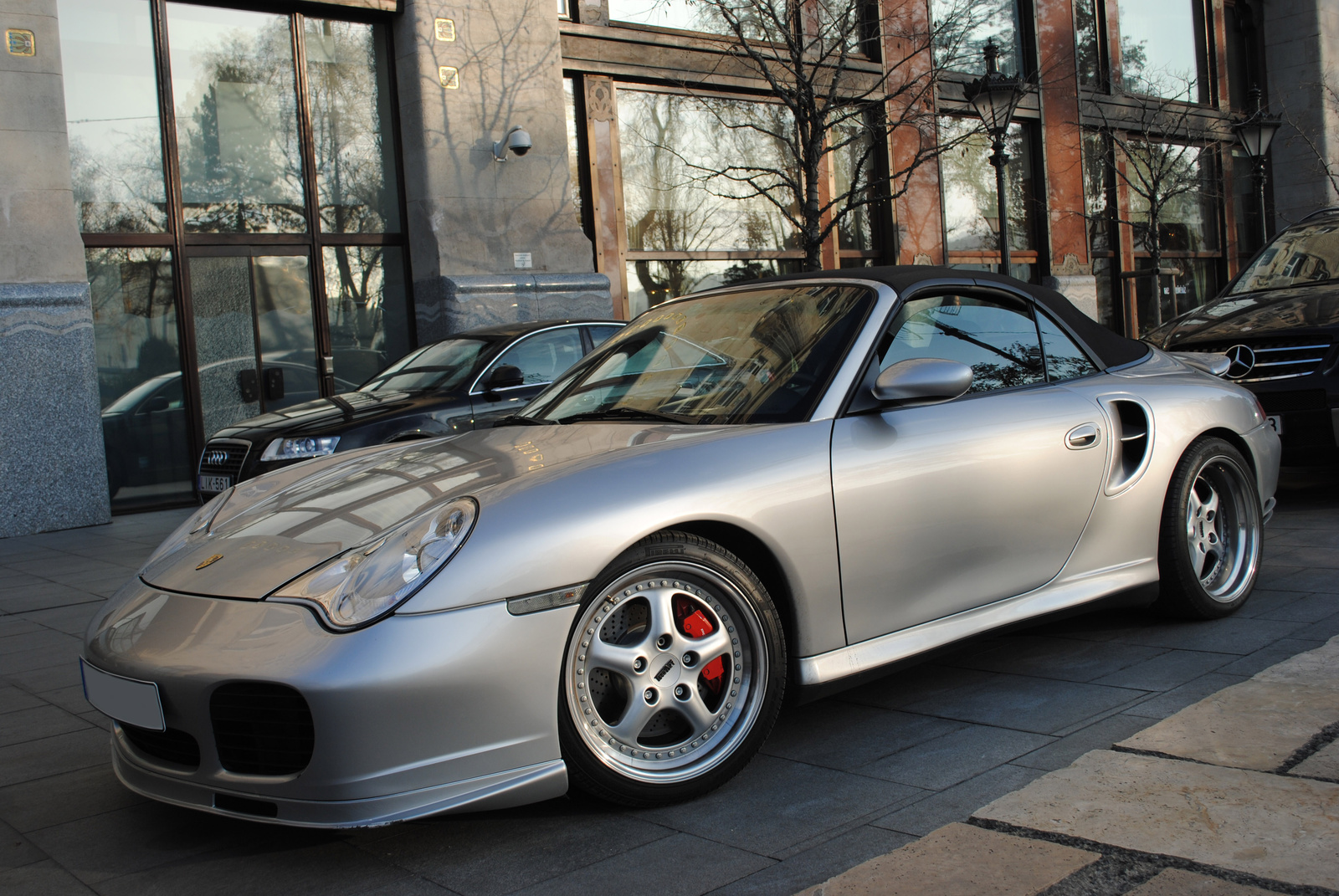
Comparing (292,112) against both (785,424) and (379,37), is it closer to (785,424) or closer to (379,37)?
(379,37)

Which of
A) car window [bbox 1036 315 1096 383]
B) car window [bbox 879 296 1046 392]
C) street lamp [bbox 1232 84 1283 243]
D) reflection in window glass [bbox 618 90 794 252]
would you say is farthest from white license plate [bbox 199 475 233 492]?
street lamp [bbox 1232 84 1283 243]

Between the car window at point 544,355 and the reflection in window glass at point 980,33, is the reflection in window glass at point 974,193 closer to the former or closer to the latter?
the reflection in window glass at point 980,33

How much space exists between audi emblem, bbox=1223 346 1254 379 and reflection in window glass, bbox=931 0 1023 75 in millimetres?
10565

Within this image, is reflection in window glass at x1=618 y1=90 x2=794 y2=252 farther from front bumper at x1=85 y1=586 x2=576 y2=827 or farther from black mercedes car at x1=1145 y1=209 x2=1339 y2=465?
front bumper at x1=85 y1=586 x2=576 y2=827

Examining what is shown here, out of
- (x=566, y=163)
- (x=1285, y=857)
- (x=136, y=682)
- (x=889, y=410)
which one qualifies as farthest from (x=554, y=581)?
(x=566, y=163)

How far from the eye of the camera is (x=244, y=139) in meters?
11.6

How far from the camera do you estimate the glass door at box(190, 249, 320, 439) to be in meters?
11.2

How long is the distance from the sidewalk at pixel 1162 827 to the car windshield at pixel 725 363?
50.3 inches

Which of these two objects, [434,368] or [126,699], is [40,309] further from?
[126,699]

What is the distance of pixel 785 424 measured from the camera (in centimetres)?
322

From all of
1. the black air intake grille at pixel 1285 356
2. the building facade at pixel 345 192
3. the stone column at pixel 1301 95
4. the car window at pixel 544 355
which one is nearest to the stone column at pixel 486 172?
the building facade at pixel 345 192

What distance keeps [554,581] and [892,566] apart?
3.61ft

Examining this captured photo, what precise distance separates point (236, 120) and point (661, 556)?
1043cm

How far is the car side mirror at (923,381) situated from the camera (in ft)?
10.6
